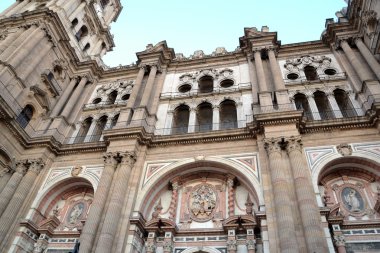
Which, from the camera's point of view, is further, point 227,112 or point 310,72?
point 310,72

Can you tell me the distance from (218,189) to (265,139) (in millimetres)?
3407

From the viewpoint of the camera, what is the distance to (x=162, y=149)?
1767cm

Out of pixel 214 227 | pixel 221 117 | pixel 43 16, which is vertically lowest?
pixel 214 227

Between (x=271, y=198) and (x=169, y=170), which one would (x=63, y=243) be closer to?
(x=169, y=170)

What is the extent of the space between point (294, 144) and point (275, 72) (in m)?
6.26

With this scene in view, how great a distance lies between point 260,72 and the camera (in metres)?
20.0

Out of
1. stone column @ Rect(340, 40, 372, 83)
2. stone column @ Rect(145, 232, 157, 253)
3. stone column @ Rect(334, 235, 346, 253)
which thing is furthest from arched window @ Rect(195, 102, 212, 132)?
stone column @ Rect(334, 235, 346, 253)

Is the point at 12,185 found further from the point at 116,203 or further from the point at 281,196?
the point at 281,196

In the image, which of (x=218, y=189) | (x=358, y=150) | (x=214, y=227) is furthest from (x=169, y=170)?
(x=358, y=150)

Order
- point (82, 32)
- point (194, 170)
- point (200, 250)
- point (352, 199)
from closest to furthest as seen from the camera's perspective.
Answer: point (200, 250) < point (352, 199) < point (194, 170) < point (82, 32)

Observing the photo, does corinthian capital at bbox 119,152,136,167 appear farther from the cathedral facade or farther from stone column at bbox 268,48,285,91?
stone column at bbox 268,48,285,91

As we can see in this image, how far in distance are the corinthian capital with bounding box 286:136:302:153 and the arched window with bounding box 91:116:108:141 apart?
1179 centimetres

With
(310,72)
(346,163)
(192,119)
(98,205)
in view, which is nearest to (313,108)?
(346,163)

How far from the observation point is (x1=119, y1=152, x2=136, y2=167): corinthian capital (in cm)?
1641
